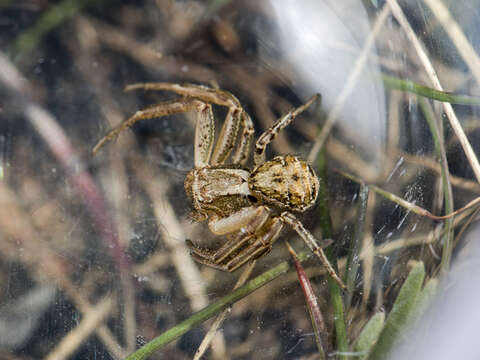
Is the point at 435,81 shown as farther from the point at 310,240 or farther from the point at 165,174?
the point at 165,174

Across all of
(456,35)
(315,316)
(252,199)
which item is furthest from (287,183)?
(456,35)

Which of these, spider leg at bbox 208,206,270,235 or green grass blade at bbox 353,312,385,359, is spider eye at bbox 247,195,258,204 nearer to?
spider leg at bbox 208,206,270,235

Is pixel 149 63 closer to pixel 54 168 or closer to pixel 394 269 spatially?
pixel 54 168

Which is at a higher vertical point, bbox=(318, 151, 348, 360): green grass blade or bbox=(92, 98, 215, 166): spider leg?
bbox=(92, 98, 215, 166): spider leg

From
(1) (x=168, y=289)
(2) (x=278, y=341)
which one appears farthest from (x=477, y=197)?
(1) (x=168, y=289)

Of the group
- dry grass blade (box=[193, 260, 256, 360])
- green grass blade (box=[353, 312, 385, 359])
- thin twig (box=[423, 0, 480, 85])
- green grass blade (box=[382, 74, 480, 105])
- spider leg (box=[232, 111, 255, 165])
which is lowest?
dry grass blade (box=[193, 260, 256, 360])

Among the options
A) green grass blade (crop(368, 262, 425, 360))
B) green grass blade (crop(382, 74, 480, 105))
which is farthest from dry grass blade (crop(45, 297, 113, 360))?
green grass blade (crop(382, 74, 480, 105))

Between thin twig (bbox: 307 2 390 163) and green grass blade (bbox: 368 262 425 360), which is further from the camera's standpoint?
thin twig (bbox: 307 2 390 163)
